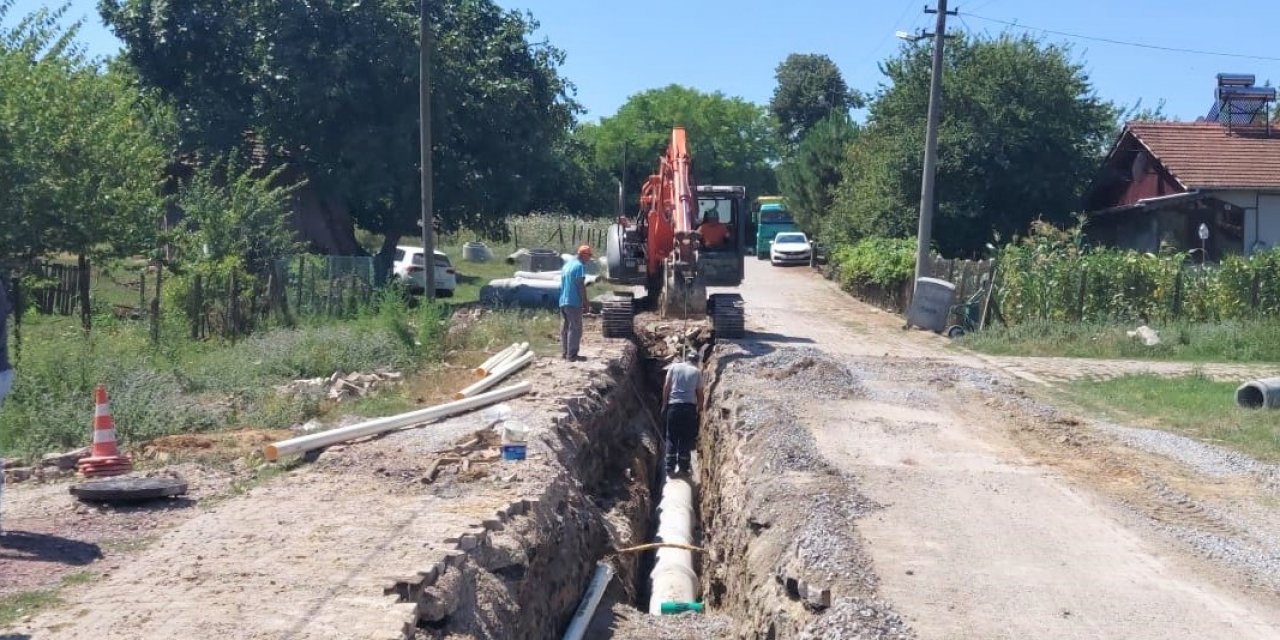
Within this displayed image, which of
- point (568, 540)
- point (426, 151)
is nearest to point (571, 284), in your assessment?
point (568, 540)

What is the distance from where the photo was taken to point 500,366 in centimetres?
1728

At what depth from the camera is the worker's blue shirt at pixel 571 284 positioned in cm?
1769

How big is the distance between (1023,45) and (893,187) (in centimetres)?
515

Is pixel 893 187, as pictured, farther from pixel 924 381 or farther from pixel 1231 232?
pixel 924 381

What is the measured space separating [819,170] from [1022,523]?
142 feet

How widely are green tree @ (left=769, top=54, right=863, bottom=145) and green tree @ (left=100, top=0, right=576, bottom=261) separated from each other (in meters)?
57.0

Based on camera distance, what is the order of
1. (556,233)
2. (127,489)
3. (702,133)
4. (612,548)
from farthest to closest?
(702,133) < (556,233) < (612,548) < (127,489)

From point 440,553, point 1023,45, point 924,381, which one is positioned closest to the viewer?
point 440,553

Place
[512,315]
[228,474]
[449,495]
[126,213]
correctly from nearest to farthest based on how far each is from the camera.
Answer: [449,495]
[228,474]
[126,213]
[512,315]

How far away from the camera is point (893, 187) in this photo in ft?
123

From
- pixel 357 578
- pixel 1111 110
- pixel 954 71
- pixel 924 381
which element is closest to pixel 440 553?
pixel 357 578

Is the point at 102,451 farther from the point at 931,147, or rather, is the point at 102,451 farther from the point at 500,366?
the point at 931,147

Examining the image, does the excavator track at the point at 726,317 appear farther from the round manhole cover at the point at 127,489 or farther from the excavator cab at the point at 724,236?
the round manhole cover at the point at 127,489

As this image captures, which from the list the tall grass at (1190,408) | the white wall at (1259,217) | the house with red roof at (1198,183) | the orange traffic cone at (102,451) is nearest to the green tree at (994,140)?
the house with red roof at (1198,183)
